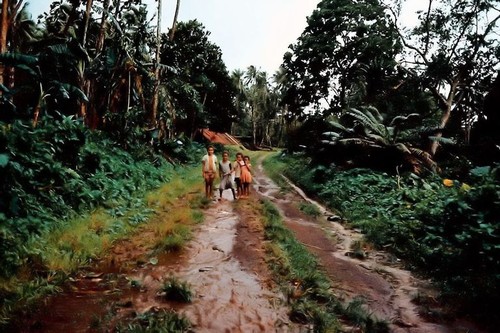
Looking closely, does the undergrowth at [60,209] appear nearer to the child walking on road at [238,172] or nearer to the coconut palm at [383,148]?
the child walking on road at [238,172]

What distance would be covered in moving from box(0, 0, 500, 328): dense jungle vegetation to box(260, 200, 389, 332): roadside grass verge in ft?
4.91

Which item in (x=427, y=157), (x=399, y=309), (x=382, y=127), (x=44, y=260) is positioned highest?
(x=382, y=127)

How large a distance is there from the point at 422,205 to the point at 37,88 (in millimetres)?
10825

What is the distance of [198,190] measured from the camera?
1120 centimetres

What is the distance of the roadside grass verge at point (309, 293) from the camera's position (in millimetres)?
3691

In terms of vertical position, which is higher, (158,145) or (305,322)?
(158,145)

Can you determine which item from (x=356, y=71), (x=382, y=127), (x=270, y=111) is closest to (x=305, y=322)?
(x=382, y=127)

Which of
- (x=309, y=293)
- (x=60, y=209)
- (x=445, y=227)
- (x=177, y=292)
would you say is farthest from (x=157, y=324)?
(x=445, y=227)

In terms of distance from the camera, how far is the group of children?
9.77 m

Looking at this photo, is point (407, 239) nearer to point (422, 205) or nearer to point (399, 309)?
point (422, 205)

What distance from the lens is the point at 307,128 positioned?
24500 mm

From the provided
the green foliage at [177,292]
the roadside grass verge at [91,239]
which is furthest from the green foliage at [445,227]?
the roadside grass verge at [91,239]

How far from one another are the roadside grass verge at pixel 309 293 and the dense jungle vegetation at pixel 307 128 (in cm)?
150

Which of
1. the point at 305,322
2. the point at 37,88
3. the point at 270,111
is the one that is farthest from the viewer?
the point at 270,111
